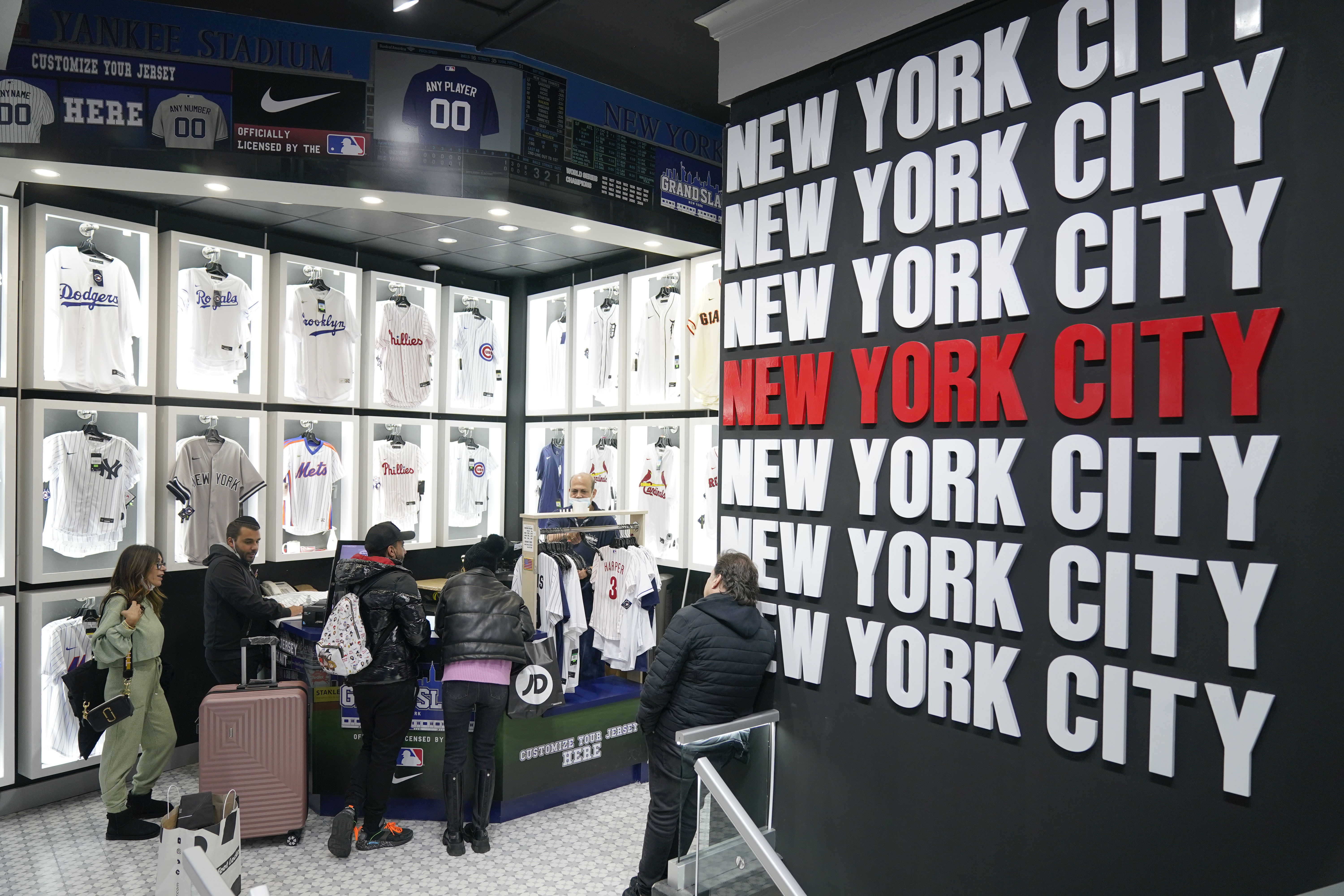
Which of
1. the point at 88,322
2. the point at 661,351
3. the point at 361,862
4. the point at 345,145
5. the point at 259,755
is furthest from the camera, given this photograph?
the point at 661,351

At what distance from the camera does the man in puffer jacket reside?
421cm

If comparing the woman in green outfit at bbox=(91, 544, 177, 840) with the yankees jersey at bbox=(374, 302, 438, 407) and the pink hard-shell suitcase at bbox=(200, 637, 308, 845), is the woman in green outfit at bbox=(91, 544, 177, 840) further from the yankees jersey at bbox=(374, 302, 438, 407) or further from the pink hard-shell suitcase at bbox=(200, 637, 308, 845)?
the yankees jersey at bbox=(374, 302, 438, 407)

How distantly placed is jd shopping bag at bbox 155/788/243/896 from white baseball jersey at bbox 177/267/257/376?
10.3 ft

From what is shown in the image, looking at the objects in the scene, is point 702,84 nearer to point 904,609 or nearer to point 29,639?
point 904,609

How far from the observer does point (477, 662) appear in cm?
431

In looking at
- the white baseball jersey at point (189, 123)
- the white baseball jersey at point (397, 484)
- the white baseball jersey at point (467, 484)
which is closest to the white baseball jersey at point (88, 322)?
the white baseball jersey at point (189, 123)

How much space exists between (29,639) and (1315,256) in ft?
20.2

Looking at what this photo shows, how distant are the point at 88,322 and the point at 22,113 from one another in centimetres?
167

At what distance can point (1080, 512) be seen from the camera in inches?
91.5

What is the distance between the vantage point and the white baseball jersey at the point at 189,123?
377 cm

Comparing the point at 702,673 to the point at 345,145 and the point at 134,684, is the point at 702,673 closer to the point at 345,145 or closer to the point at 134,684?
the point at 345,145

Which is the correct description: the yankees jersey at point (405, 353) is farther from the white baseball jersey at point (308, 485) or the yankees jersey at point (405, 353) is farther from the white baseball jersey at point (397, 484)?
the white baseball jersey at point (308, 485)

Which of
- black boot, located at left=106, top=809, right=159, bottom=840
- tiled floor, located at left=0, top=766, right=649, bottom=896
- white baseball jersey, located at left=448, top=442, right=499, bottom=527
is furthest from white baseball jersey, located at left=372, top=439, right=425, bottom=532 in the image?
black boot, located at left=106, top=809, right=159, bottom=840

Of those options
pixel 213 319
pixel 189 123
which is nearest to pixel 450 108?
pixel 189 123
